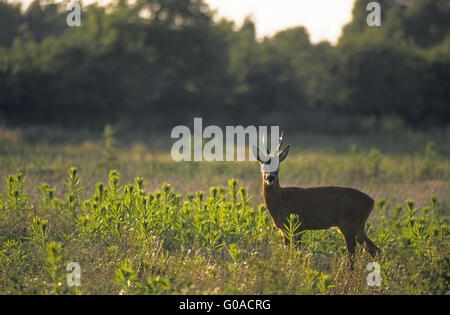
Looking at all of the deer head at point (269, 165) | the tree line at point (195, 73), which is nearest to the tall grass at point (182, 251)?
the deer head at point (269, 165)

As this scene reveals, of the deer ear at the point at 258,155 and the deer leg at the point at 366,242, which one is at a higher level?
the deer ear at the point at 258,155

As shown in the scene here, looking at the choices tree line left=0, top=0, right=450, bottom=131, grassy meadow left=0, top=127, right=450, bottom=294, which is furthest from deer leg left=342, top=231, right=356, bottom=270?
tree line left=0, top=0, right=450, bottom=131

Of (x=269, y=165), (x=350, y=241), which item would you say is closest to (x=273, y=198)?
(x=269, y=165)

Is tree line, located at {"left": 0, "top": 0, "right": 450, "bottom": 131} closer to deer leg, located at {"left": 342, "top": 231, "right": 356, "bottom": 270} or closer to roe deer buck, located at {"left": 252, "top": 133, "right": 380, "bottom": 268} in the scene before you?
roe deer buck, located at {"left": 252, "top": 133, "right": 380, "bottom": 268}

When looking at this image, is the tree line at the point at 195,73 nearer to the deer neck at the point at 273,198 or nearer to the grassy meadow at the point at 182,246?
the grassy meadow at the point at 182,246

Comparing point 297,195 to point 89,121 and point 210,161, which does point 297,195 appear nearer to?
point 210,161

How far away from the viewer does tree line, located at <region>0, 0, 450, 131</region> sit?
29.2m

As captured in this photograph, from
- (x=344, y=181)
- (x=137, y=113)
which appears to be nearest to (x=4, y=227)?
(x=344, y=181)

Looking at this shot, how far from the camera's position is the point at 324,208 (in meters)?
8.12

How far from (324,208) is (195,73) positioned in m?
27.8

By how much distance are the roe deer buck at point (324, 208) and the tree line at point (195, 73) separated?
21.9m

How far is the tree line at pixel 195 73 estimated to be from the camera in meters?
29.2
